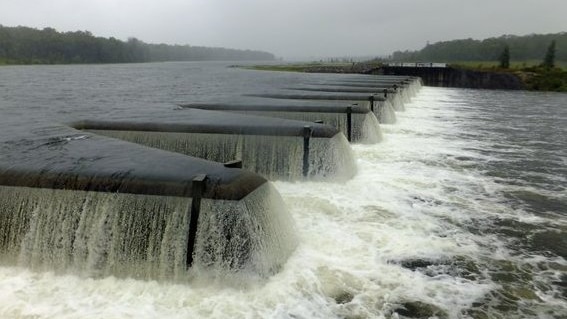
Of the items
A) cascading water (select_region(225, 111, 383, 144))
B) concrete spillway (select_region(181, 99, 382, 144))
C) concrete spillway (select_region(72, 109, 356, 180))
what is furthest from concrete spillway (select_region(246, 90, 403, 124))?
concrete spillway (select_region(72, 109, 356, 180))

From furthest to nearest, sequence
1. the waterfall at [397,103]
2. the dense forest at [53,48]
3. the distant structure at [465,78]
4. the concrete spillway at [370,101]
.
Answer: the dense forest at [53,48] → the distant structure at [465,78] → the waterfall at [397,103] → the concrete spillway at [370,101]

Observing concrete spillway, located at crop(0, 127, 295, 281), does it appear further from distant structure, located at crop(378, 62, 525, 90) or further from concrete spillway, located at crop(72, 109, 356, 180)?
distant structure, located at crop(378, 62, 525, 90)

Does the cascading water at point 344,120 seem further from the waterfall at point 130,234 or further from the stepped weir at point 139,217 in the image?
the waterfall at point 130,234

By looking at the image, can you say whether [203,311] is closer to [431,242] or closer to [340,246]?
[340,246]

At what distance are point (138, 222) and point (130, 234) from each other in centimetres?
30

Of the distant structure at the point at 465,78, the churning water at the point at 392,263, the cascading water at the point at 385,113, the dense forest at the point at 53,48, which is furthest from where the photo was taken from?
the dense forest at the point at 53,48

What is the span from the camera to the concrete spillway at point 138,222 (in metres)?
9.21

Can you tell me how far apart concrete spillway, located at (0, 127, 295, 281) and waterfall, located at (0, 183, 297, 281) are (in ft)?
0.07

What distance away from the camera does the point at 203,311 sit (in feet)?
26.7

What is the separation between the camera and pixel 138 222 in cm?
948

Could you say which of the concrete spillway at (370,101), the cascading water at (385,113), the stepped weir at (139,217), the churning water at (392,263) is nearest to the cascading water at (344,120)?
the churning water at (392,263)

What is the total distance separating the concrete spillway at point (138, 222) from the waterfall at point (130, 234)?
0.07 ft

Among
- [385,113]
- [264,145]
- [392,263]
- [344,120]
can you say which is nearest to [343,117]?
[344,120]

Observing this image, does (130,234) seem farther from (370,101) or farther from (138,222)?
(370,101)
